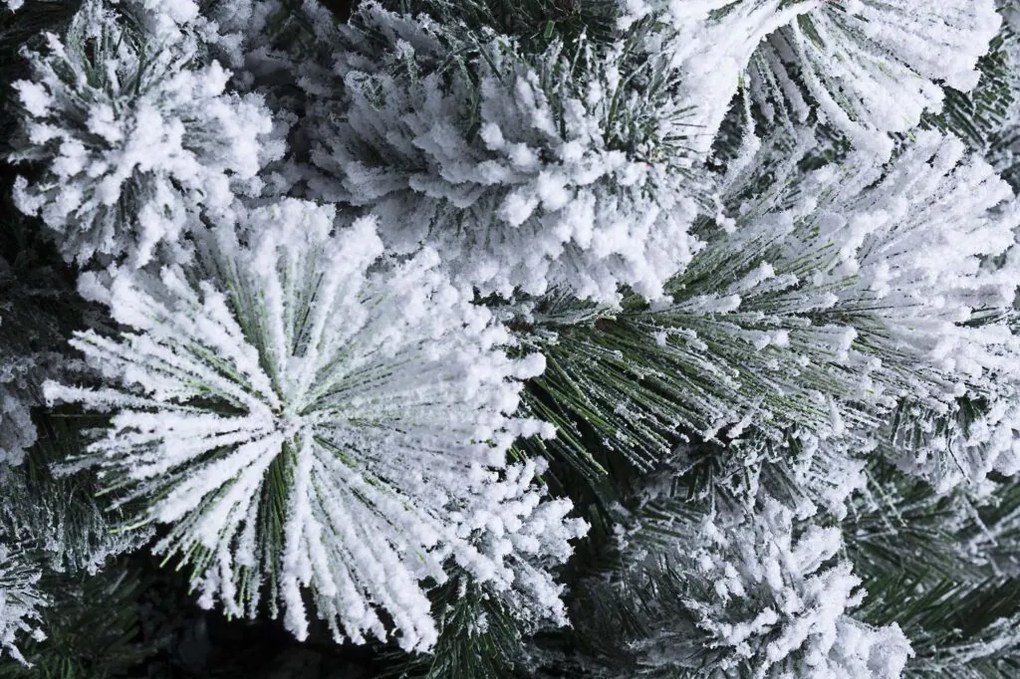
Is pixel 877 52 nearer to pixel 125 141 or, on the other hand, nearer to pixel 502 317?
pixel 502 317

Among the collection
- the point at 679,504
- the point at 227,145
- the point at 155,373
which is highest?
the point at 227,145

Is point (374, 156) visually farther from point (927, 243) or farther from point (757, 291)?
point (927, 243)

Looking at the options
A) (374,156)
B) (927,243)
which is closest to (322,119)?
(374,156)

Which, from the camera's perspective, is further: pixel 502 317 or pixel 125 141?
pixel 502 317

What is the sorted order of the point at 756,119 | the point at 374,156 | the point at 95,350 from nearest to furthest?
the point at 95,350
the point at 374,156
the point at 756,119

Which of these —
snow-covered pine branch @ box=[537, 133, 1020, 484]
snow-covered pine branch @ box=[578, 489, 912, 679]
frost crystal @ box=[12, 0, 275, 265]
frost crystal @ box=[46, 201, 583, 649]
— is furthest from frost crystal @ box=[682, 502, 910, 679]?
frost crystal @ box=[12, 0, 275, 265]

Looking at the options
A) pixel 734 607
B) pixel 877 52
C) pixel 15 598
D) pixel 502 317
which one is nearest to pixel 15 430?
pixel 15 598

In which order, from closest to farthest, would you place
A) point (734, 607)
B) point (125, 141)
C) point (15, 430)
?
point (125, 141), point (15, 430), point (734, 607)
